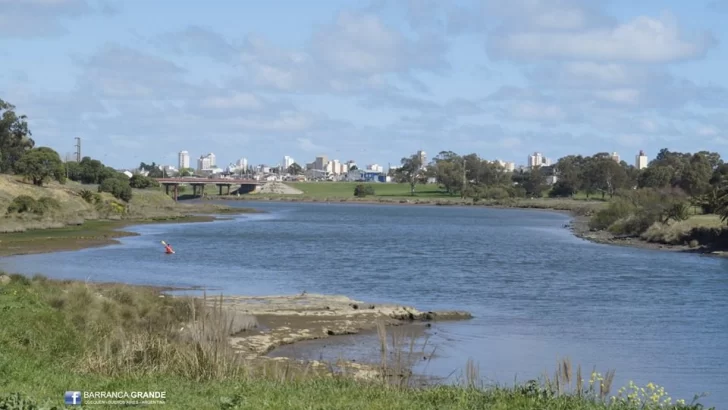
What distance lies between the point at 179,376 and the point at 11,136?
128710 mm

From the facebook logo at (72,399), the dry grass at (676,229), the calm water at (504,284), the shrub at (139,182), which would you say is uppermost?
the shrub at (139,182)

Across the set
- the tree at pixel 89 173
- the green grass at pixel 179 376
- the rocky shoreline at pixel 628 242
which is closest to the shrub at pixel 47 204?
the tree at pixel 89 173

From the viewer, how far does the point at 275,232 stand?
93625mm

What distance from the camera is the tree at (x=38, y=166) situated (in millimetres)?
102875

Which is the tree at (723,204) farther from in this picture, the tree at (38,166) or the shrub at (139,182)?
the shrub at (139,182)

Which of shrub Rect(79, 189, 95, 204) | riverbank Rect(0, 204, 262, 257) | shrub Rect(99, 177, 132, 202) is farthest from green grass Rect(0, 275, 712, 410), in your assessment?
shrub Rect(99, 177, 132, 202)

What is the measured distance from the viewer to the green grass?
489 inches

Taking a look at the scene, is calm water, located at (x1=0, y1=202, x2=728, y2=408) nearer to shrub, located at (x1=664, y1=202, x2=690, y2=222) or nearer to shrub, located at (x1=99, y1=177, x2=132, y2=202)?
shrub, located at (x1=664, y1=202, x2=690, y2=222)

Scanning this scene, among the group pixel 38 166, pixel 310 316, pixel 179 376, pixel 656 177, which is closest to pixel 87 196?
pixel 38 166

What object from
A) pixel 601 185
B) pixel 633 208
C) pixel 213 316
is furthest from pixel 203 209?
pixel 213 316

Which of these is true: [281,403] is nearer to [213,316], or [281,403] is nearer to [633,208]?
[213,316]

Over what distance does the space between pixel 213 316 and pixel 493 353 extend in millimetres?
12376

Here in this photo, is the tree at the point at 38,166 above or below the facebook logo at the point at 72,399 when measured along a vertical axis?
above

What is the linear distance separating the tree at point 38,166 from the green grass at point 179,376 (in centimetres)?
8464
